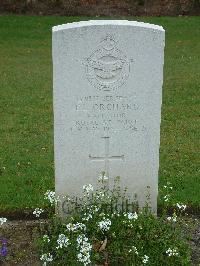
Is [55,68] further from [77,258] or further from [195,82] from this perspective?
[195,82]

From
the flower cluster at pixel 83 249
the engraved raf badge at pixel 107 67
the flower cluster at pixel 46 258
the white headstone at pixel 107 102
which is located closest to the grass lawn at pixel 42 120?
the white headstone at pixel 107 102

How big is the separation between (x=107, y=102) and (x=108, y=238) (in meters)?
1.14

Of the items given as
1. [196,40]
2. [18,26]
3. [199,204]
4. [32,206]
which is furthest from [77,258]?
[18,26]

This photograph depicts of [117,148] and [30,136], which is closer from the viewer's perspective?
[117,148]

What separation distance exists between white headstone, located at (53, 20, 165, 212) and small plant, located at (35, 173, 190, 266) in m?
0.20

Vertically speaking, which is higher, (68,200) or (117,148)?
(117,148)

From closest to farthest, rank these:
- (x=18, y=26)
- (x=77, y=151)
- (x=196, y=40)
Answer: (x=77, y=151) < (x=196, y=40) < (x=18, y=26)

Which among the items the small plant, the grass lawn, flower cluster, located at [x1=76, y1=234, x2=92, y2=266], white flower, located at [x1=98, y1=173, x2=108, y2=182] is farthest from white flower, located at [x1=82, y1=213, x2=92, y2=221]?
the grass lawn

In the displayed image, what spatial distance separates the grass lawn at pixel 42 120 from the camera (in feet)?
21.6

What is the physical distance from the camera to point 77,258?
4.56 m

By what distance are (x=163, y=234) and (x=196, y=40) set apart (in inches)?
471

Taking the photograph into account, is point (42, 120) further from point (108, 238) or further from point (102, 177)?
point (108, 238)

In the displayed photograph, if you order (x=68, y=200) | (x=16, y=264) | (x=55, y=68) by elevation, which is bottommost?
(x=16, y=264)

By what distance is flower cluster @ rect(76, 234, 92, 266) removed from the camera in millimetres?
4407
